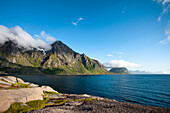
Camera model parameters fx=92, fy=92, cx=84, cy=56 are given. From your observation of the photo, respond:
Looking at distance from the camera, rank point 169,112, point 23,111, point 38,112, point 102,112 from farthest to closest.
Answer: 1. point 169,112
2. point 102,112
3. point 23,111
4. point 38,112

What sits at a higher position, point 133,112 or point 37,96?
point 37,96

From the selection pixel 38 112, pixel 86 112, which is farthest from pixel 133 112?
pixel 38 112

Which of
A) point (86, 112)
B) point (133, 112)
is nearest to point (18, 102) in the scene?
point (86, 112)

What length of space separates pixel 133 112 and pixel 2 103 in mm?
29816

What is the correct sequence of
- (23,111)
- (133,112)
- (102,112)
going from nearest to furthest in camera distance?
(23,111), (102,112), (133,112)

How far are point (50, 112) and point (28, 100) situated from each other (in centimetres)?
1049

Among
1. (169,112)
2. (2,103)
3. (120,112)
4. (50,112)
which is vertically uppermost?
(2,103)

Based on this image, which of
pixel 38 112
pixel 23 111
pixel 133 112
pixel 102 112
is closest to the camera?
pixel 38 112

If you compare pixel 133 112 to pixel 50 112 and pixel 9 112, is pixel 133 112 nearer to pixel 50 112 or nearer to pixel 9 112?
pixel 50 112

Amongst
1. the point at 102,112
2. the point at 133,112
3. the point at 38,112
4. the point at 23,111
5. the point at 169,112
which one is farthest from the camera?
the point at 169,112

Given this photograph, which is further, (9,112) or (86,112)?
(86,112)

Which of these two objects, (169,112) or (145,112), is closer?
(145,112)

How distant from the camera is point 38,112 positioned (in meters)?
17.9

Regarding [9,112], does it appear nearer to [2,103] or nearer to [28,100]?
[2,103]
